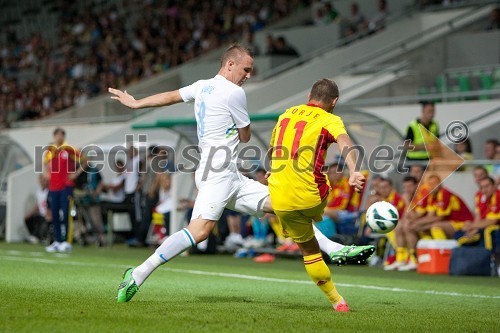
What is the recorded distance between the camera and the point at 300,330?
25.6ft

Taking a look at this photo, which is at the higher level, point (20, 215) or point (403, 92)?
point (403, 92)

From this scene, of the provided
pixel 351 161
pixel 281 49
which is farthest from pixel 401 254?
pixel 281 49

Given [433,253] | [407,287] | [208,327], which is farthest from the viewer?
[433,253]

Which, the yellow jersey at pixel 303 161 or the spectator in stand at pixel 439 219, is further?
the spectator in stand at pixel 439 219

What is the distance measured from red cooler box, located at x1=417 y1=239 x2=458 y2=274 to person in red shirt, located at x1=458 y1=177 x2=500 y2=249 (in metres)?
0.35

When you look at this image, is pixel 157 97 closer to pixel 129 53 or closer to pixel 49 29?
pixel 129 53

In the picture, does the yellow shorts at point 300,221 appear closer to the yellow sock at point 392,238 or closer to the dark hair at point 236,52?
the dark hair at point 236,52

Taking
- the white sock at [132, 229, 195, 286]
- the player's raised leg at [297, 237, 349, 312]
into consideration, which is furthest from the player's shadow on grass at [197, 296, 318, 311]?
the white sock at [132, 229, 195, 286]

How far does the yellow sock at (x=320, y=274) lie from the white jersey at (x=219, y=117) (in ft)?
3.99

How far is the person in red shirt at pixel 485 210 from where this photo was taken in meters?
15.7

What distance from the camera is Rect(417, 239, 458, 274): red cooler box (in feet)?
51.5

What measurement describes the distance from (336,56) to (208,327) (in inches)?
765

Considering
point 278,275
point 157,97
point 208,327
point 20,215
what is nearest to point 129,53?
point 20,215

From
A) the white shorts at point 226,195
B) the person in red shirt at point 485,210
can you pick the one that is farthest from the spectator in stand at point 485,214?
the white shorts at point 226,195
